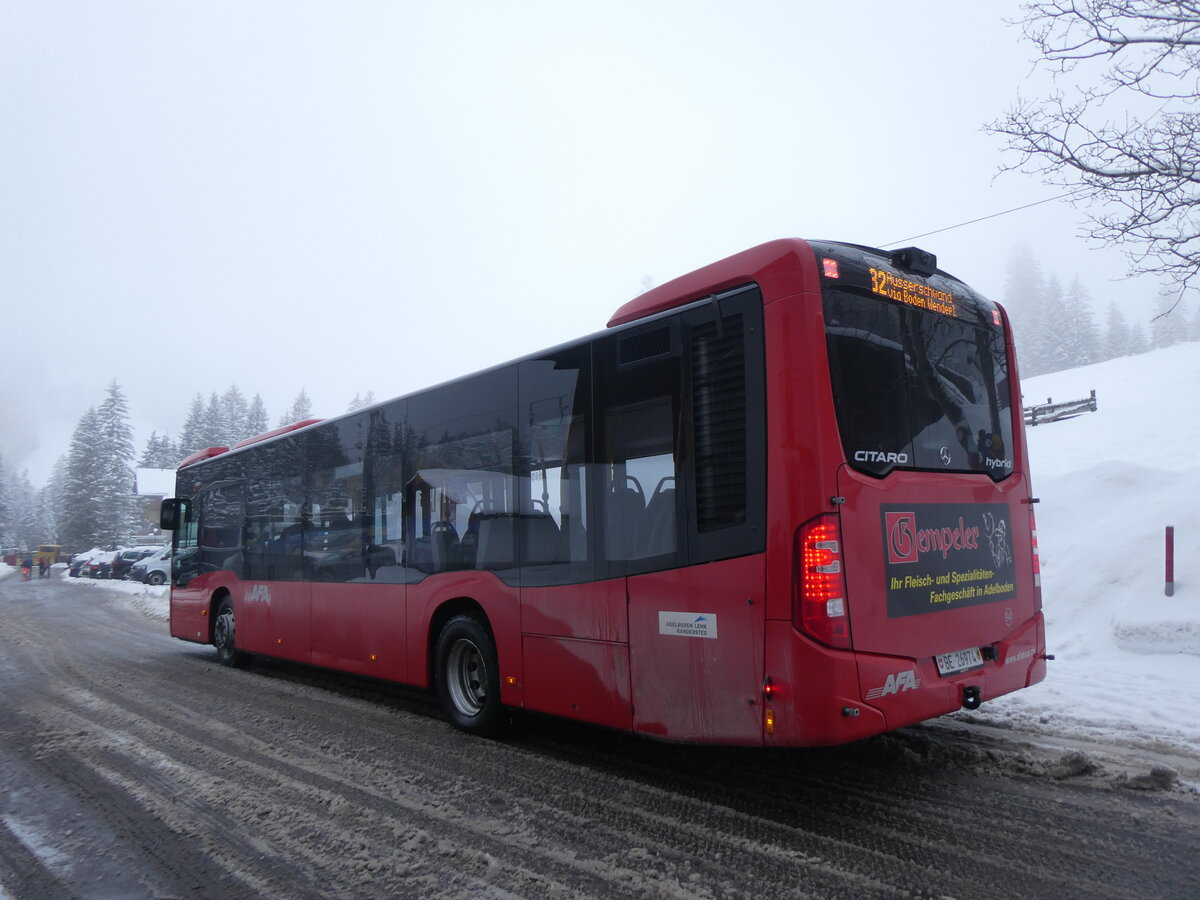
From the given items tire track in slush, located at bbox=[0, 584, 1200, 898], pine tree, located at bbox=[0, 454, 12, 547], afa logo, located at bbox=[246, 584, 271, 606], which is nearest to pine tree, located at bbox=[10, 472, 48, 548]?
pine tree, located at bbox=[0, 454, 12, 547]

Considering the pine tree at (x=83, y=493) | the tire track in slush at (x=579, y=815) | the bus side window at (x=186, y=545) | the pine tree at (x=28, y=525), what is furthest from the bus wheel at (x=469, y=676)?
the pine tree at (x=28, y=525)

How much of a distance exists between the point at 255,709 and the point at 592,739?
367cm

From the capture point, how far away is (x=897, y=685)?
420cm

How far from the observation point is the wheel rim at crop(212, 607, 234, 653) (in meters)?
10.7

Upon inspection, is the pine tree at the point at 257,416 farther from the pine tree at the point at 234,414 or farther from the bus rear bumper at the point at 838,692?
the bus rear bumper at the point at 838,692

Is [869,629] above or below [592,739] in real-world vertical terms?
above

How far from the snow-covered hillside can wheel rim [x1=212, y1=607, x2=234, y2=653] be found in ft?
30.6

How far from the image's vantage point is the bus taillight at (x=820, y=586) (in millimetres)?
3990

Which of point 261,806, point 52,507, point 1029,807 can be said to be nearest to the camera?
point 1029,807

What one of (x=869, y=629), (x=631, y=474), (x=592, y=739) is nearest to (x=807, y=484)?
(x=869, y=629)

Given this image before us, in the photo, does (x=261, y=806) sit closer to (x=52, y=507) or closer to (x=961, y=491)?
(x=961, y=491)

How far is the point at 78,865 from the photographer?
Answer: 4.05m

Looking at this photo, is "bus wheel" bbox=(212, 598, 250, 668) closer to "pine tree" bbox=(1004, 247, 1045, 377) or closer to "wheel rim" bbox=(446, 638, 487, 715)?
"wheel rim" bbox=(446, 638, 487, 715)

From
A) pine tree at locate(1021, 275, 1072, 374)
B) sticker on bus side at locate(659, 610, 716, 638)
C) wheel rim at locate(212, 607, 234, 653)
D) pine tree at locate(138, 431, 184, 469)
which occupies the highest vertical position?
pine tree at locate(1021, 275, 1072, 374)
